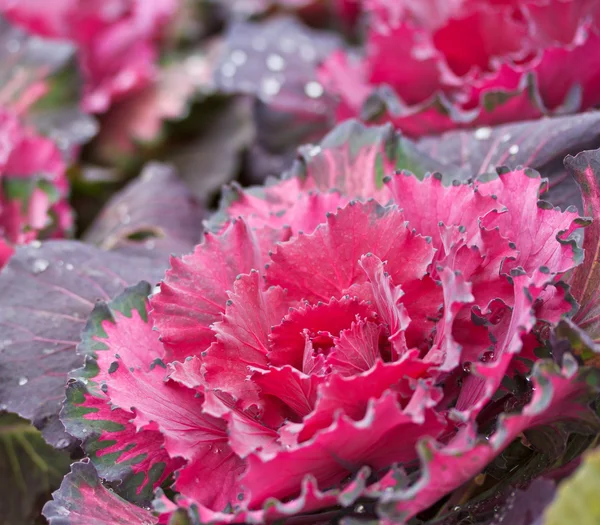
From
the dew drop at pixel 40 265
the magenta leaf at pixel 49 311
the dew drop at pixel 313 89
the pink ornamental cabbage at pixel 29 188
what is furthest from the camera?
the dew drop at pixel 313 89

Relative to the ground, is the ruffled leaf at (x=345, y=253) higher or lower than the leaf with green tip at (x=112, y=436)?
higher

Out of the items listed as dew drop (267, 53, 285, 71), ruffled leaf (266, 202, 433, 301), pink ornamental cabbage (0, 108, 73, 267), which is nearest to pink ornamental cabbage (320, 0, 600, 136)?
dew drop (267, 53, 285, 71)

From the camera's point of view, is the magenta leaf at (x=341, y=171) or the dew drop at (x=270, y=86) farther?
the dew drop at (x=270, y=86)

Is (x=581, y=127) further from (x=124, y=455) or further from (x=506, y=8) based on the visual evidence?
(x=124, y=455)

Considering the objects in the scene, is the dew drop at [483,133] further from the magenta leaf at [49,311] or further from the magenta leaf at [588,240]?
the magenta leaf at [49,311]

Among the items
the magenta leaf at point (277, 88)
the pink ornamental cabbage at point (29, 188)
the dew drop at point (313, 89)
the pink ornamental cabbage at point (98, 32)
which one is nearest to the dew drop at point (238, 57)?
the magenta leaf at point (277, 88)

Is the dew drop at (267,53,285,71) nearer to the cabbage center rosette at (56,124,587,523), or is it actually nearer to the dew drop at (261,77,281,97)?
the dew drop at (261,77,281,97)

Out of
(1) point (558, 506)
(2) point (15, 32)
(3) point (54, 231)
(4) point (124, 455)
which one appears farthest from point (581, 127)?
(2) point (15, 32)
